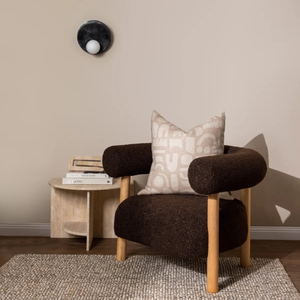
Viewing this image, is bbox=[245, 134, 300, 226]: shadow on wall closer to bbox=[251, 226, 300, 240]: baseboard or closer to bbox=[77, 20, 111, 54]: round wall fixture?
bbox=[251, 226, 300, 240]: baseboard

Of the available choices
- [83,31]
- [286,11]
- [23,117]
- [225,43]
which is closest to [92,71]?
[83,31]

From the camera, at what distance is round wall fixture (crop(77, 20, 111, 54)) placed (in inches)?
119

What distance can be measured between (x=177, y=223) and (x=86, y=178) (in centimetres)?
97

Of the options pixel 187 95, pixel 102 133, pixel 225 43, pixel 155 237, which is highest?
pixel 225 43

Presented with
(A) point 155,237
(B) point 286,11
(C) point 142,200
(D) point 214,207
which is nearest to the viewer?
(D) point 214,207

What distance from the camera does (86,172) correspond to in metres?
2.89

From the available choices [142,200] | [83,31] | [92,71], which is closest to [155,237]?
[142,200]

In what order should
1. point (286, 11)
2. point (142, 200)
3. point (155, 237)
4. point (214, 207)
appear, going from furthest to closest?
point (286, 11)
point (142, 200)
point (155, 237)
point (214, 207)

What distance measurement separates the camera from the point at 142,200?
232 centimetres

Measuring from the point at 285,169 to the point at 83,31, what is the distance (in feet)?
5.82

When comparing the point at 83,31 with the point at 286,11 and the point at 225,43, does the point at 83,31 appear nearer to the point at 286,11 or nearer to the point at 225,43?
the point at 225,43

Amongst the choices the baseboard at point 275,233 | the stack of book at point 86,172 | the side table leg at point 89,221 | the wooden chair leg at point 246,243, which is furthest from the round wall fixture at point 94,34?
the baseboard at point 275,233

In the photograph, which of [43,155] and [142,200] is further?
[43,155]

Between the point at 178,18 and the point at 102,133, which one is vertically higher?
the point at 178,18
